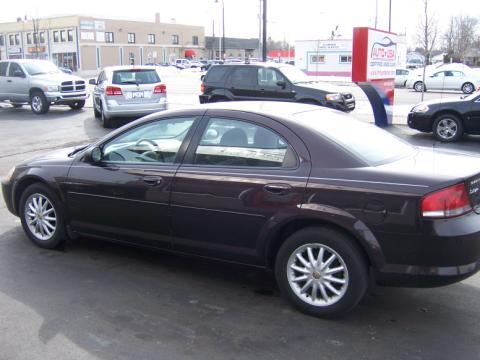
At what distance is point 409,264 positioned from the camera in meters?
3.55

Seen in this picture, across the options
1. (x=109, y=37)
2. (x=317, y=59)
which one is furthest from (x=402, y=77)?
Answer: (x=109, y=37)

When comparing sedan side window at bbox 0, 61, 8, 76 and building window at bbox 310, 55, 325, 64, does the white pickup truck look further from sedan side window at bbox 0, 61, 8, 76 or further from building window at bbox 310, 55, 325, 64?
building window at bbox 310, 55, 325, 64

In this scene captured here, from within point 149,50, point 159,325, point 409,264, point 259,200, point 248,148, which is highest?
point 149,50

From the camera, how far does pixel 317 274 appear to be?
150 inches

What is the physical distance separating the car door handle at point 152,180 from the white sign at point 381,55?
37.1 feet

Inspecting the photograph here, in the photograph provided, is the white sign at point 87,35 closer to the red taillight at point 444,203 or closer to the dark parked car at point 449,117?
the dark parked car at point 449,117

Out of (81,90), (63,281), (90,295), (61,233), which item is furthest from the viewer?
(81,90)

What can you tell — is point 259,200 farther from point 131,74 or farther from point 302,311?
point 131,74

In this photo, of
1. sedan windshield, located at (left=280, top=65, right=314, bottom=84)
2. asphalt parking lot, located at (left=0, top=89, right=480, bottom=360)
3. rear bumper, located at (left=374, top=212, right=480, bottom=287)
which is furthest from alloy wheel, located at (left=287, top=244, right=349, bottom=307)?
sedan windshield, located at (left=280, top=65, right=314, bottom=84)

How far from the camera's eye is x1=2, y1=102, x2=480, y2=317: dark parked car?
3527 mm

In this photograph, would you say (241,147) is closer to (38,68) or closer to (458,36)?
(38,68)

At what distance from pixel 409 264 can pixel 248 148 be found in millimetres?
1485

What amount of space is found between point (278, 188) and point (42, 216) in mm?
2682

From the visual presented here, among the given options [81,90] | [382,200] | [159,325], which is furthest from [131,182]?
[81,90]
